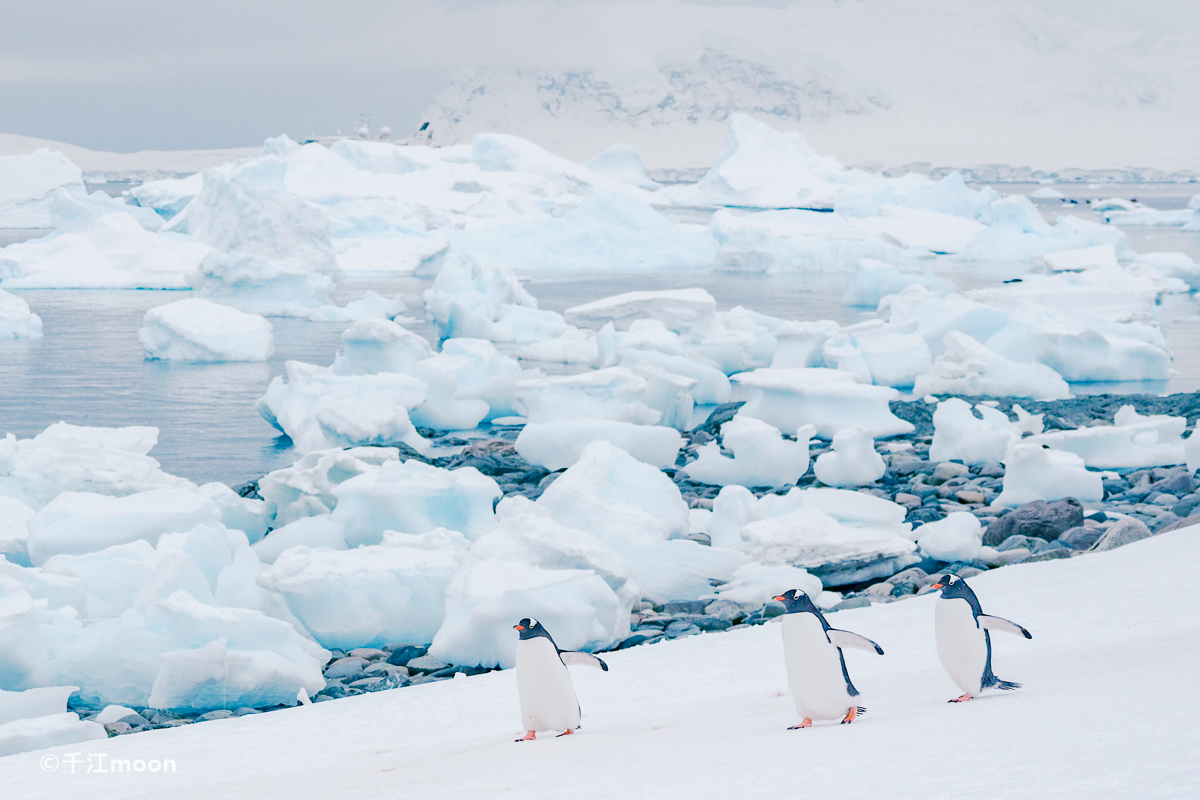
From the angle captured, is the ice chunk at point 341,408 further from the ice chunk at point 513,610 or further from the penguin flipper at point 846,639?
the penguin flipper at point 846,639

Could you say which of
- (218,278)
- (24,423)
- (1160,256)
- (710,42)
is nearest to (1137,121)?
(710,42)

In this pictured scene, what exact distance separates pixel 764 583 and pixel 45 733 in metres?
2.92

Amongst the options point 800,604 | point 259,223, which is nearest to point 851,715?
point 800,604

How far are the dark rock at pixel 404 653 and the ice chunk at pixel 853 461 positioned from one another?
3436mm

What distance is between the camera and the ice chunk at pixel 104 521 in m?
5.27

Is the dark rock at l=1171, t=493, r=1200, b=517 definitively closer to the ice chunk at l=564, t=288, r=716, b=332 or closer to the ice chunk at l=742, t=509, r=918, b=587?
the ice chunk at l=742, t=509, r=918, b=587

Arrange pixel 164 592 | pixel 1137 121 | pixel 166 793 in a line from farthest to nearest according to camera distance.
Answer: pixel 1137 121 → pixel 164 592 → pixel 166 793

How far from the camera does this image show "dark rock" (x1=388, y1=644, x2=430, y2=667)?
4.58 meters

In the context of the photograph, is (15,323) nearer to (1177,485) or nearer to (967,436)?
(967,436)

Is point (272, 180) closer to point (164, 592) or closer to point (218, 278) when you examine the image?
point (218, 278)

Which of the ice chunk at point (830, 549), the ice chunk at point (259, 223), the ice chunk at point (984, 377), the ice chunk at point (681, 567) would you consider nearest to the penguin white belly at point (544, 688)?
the ice chunk at point (681, 567)

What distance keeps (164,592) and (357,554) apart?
0.79 metres

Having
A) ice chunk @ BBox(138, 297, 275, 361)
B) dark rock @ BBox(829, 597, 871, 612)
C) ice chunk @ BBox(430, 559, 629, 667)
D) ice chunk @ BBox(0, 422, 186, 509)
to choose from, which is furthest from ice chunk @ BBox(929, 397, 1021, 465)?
ice chunk @ BBox(138, 297, 275, 361)

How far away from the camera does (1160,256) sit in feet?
62.5
